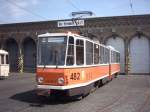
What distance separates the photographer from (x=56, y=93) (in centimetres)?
1343

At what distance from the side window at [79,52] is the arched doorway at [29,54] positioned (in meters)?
31.1

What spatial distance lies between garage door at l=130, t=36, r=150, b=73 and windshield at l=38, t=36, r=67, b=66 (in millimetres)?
26268

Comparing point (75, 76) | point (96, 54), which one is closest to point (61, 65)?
point (75, 76)

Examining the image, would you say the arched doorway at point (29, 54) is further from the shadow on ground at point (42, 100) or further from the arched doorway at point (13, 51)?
the shadow on ground at point (42, 100)

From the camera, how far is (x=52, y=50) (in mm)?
13445

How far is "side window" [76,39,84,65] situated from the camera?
13913 mm

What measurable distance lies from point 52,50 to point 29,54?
106 ft

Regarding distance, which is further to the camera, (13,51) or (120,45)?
(13,51)

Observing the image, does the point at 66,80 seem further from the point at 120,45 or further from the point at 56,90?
the point at 120,45

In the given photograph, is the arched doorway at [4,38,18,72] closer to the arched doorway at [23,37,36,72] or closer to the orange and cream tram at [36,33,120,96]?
the arched doorway at [23,37,36,72]

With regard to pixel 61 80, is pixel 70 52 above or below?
above

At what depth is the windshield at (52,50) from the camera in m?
13.3

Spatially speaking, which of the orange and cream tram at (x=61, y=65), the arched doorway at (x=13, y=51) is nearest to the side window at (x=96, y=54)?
the orange and cream tram at (x=61, y=65)

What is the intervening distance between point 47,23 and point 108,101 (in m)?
29.5
